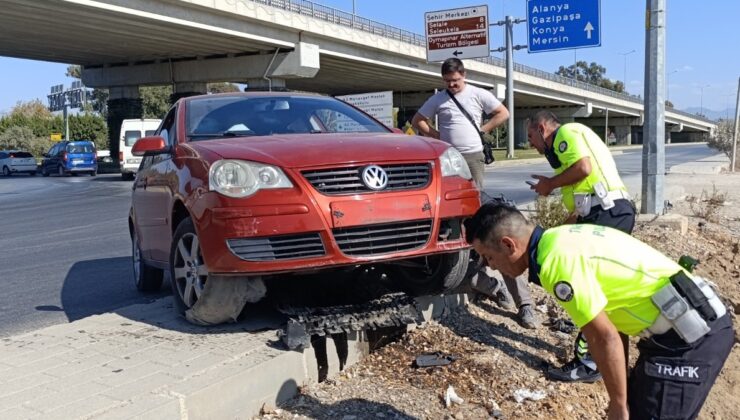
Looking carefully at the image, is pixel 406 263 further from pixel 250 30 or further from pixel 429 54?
pixel 250 30

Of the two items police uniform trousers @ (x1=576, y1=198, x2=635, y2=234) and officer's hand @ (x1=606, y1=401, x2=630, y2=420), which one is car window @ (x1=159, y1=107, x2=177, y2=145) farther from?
officer's hand @ (x1=606, y1=401, x2=630, y2=420)

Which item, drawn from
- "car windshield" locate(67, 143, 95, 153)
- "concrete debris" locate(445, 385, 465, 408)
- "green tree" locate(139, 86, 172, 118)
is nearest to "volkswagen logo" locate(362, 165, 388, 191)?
"concrete debris" locate(445, 385, 465, 408)

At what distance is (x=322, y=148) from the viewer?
4.05 meters

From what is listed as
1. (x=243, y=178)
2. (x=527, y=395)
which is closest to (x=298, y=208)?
(x=243, y=178)

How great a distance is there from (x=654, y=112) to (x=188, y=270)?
6418 millimetres

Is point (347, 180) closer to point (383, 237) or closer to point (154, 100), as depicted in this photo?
point (383, 237)

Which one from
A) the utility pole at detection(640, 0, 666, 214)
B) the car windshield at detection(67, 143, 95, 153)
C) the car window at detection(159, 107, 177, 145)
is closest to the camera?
the car window at detection(159, 107, 177, 145)

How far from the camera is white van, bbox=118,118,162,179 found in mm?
26156

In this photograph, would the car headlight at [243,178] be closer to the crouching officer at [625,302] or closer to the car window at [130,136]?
the crouching officer at [625,302]

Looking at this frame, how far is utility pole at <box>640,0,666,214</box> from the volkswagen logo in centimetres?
560

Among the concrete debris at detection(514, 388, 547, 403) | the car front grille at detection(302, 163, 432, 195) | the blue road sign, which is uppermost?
the blue road sign

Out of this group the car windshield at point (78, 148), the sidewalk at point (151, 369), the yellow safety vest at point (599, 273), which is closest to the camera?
the yellow safety vest at point (599, 273)

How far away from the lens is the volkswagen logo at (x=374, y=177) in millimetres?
3914

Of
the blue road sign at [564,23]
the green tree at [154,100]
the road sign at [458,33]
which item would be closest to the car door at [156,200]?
the blue road sign at [564,23]
